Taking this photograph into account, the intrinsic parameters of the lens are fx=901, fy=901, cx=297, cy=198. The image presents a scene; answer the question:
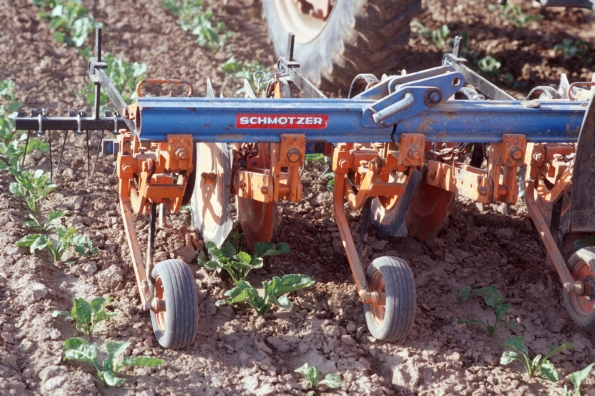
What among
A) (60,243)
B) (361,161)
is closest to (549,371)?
(361,161)

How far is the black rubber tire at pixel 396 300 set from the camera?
3783mm

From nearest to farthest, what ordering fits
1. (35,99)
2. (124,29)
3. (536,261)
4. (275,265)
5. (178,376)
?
(178,376) < (275,265) < (536,261) < (35,99) < (124,29)

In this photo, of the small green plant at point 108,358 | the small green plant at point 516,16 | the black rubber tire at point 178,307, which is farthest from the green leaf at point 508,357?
the small green plant at point 516,16

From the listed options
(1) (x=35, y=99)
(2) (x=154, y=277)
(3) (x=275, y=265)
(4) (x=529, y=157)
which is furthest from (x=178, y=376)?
(1) (x=35, y=99)

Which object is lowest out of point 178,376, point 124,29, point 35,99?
point 178,376

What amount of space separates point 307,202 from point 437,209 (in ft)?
2.67

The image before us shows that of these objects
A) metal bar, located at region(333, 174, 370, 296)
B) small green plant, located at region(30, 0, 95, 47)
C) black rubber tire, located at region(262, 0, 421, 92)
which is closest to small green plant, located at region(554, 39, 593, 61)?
black rubber tire, located at region(262, 0, 421, 92)

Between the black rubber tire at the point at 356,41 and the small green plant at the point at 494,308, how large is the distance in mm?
2186

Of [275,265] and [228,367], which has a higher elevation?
[275,265]

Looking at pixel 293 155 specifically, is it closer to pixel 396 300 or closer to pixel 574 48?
pixel 396 300

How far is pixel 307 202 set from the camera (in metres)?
5.18

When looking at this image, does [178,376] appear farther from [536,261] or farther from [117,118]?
[536,261]

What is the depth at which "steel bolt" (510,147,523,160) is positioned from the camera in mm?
3971

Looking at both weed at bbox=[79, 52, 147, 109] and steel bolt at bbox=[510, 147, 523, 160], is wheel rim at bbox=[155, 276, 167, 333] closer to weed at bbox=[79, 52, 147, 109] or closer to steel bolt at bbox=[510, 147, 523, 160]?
steel bolt at bbox=[510, 147, 523, 160]
